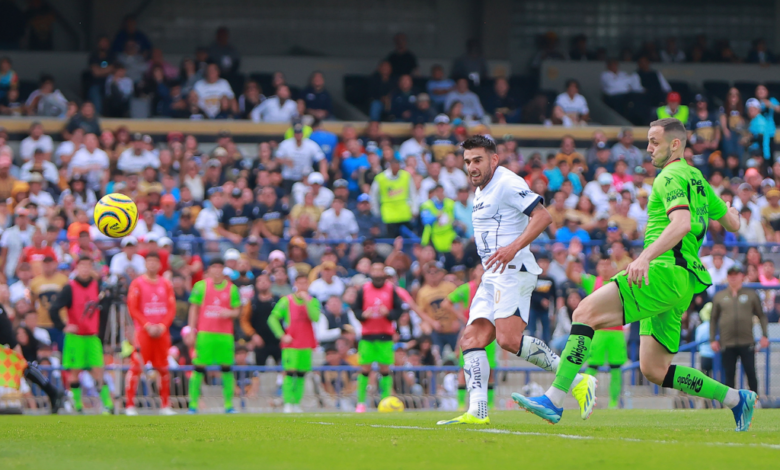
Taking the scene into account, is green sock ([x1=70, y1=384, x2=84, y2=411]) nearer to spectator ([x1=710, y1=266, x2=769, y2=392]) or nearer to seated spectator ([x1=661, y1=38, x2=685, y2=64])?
spectator ([x1=710, y1=266, x2=769, y2=392])

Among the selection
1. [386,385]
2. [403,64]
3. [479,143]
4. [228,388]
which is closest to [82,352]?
[228,388]

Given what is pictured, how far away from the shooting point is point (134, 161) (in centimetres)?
1944

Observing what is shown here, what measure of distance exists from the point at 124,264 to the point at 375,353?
14.9 ft

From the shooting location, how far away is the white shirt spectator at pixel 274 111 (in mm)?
22359

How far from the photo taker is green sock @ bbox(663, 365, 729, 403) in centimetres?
757

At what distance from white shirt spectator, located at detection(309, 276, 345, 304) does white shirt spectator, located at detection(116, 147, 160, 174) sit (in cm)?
429

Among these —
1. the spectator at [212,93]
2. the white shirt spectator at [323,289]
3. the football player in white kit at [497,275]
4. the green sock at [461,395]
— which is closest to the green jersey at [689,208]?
the football player in white kit at [497,275]

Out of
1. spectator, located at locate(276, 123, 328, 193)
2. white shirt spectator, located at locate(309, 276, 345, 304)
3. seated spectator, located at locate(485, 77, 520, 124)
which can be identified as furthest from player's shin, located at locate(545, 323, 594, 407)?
seated spectator, located at locate(485, 77, 520, 124)

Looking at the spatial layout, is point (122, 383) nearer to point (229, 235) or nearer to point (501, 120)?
point (229, 235)

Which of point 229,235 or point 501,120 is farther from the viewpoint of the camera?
point 501,120

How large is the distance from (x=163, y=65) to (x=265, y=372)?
9.56m

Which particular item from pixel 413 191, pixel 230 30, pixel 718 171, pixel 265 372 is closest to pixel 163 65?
pixel 230 30

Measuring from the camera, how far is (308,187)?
19.5 metres

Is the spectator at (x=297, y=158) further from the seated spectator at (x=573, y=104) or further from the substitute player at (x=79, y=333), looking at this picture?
the seated spectator at (x=573, y=104)
